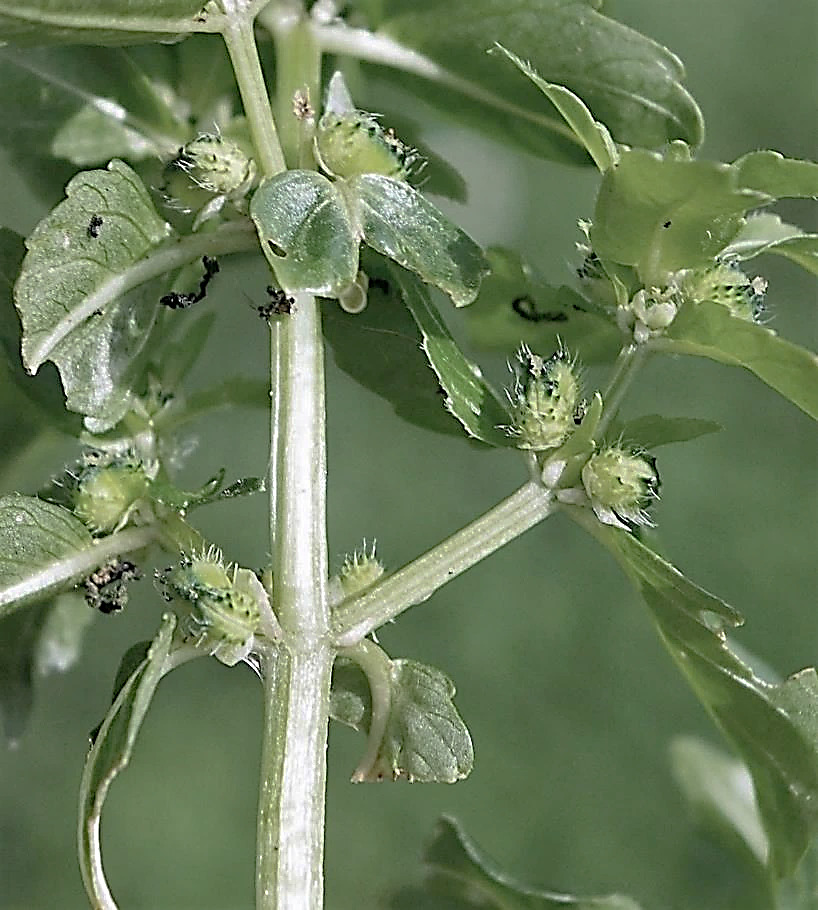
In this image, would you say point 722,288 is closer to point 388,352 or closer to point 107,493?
point 388,352

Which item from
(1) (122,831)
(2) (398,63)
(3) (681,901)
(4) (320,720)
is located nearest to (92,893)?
(4) (320,720)

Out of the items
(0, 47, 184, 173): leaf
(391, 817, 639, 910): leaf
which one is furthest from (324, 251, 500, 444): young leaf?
(391, 817, 639, 910): leaf

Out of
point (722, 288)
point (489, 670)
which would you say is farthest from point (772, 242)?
point (489, 670)

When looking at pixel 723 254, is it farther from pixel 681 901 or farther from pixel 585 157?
pixel 681 901

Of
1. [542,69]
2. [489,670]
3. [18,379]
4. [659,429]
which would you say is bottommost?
[659,429]

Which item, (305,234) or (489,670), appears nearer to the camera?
(305,234)

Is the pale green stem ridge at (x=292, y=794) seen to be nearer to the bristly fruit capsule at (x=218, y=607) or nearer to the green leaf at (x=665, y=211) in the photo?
the bristly fruit capsule at (x=218, y=607)
